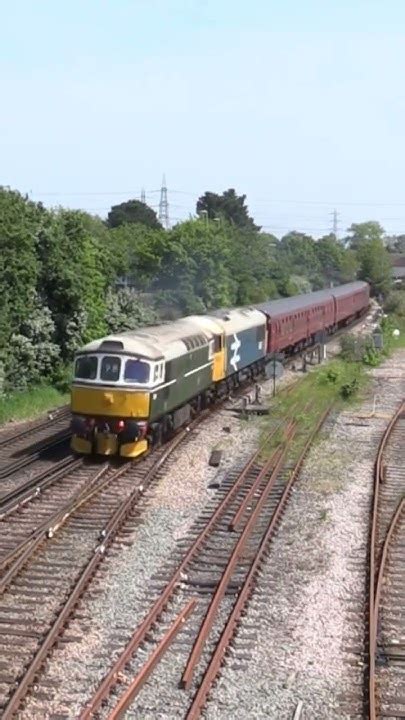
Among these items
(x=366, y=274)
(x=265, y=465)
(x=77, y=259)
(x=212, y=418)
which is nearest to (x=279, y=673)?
(x=265, y=465)

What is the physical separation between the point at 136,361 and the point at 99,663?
10.6 metres

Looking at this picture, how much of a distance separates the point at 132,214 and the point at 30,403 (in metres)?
79.8

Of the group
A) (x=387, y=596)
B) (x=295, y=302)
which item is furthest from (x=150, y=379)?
(x=295, y=302)

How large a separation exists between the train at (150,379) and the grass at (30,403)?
16.6 ft

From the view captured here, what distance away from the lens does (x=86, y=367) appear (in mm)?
21500

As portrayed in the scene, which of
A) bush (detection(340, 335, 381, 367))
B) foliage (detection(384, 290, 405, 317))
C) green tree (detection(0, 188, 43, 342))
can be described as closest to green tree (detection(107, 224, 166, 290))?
bush (detection(340, 335, 381, 367))

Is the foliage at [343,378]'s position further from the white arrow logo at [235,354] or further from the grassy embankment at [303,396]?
the white arrow logo at [235,354]

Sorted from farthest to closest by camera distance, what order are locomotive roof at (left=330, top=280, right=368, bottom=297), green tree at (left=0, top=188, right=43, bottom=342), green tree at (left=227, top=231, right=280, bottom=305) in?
green tree at (left=227, top=231, right=280, bottom=305), locomotive roof at (left=330, top=280, right=368, bottom=297), green tree at (left=0, top=188, right=43, bottom=342)

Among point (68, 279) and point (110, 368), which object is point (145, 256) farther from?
point (110, 368)

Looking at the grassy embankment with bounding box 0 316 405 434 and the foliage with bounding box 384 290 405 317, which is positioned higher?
the foliage with bounding box 384 290 405 317

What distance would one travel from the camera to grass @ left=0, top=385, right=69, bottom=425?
92.5ft

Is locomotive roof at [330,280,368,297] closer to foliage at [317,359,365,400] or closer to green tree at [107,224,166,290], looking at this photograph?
green tree at [107,224,166,290]

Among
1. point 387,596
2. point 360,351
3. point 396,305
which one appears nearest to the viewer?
point 387,596

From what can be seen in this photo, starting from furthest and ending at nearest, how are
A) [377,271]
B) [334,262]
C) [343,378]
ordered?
[334,262]
[377,271]
[343,378]
